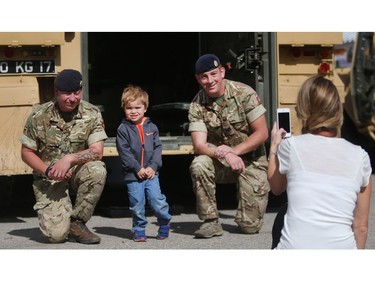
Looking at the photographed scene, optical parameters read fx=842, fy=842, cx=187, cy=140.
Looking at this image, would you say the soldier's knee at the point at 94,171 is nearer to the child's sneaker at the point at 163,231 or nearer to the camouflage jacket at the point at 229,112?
the child's sneaker at the point at 163,231

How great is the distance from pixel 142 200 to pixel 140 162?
0.27 m

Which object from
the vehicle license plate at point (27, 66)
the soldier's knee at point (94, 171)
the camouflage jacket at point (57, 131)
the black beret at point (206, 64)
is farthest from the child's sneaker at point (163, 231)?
the vehicle license plate at point (27, 66)

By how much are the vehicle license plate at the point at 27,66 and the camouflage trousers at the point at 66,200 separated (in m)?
0.96

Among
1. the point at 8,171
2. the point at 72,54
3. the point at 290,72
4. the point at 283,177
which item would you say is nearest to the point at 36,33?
the point at 72,54

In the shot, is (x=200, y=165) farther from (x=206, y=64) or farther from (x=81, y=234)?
(x=81, y=234)

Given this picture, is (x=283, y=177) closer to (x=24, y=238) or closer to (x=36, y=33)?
(x=24, y=238)

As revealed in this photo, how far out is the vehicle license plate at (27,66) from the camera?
19.9 ft

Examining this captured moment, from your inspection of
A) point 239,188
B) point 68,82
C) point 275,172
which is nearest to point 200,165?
point 239,188

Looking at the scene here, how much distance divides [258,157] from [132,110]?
97 cm

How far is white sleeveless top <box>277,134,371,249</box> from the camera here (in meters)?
3.04

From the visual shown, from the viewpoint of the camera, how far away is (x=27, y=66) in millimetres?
6102

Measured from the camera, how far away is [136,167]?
5.41 meters

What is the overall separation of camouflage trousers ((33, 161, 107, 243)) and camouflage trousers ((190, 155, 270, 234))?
25.2 inches

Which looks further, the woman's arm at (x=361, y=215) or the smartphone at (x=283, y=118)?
the smartphone at (x=283, y=118)
